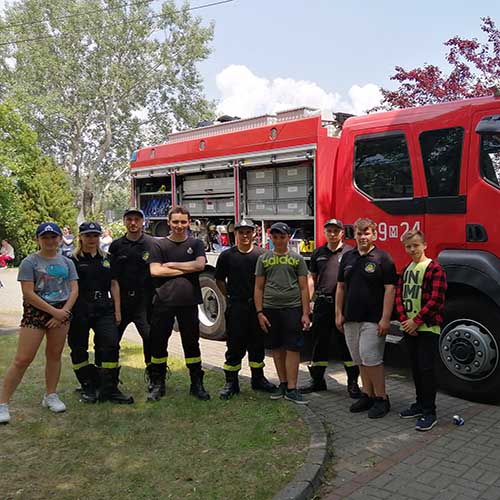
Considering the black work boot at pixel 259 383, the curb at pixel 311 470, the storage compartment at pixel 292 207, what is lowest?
the curb at pixel 311 470

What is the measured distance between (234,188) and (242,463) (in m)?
4.74

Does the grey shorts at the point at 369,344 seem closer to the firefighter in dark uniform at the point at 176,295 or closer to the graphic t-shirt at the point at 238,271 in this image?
the graphic t-shirt at the point at 238,271

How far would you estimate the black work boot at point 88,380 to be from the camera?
5.11 metres

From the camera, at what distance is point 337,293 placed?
5.04m

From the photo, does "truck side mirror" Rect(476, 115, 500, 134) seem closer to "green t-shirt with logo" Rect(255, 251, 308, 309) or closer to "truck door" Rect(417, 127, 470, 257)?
"truck door" Rect(417, 127, 470, 257)

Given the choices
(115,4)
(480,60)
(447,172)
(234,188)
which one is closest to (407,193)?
(447,172)

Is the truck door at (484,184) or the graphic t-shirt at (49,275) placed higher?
the truck door at (484,184)

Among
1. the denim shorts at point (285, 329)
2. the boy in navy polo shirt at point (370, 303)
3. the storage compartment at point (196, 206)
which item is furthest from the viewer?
the storage compartment at point (196, 206)

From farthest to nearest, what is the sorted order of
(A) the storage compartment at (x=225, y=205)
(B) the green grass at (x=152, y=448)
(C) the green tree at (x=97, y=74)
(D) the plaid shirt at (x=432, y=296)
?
(C) the green tree at (x=97, y=74) < (A) the storage compartment at (x=225, y=205) < (D) the plaid shirt at (x=432, y=296) < (B) the green grass at (x=152, y=448)

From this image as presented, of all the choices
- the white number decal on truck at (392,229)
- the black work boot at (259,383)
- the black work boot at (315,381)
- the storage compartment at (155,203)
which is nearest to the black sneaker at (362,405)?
the black work boot at (315,381)

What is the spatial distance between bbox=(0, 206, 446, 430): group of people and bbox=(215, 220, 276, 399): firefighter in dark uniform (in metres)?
0.01

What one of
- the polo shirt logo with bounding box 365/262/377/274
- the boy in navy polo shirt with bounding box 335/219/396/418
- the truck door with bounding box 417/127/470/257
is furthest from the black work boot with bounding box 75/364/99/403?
the truck door with bounding box 417/127/470/257

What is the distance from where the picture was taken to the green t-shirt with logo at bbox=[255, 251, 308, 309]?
5.05m

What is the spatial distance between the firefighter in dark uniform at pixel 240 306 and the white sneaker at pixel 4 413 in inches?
73.1
